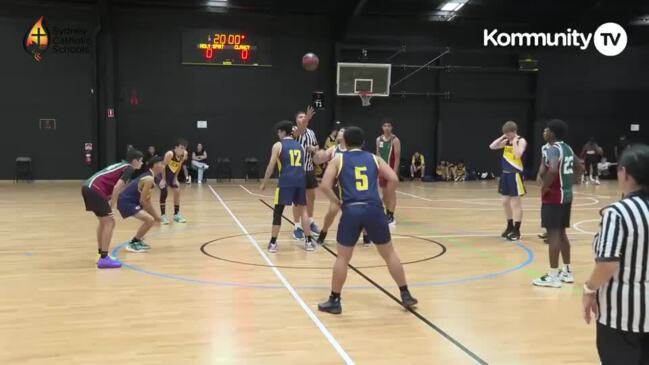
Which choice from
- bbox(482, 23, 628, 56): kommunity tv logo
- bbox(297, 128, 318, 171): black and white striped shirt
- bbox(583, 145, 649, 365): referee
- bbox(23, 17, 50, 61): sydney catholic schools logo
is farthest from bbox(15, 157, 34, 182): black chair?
bbox(583, 145, 649, 365): referee

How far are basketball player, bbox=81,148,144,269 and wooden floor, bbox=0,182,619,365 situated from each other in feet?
1.25

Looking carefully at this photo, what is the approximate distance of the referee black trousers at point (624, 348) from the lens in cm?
251

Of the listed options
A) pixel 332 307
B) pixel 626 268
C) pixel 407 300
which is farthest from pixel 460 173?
pixel 626 268

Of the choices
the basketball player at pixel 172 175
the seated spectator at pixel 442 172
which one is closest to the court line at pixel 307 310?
the basketball player at pixel 172 175

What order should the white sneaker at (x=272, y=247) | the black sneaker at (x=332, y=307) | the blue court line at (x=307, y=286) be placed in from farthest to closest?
the white sneaker at (x=272, y=247), the blue court line at (x=307, y=286), the black sneaker at (x=332, y=307)

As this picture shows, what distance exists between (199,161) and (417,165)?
8004 millimetres

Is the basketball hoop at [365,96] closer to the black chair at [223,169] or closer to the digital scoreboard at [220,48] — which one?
the digital scoreboard at [220,48]

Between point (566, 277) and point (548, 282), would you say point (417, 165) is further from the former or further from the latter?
point (548, 282)

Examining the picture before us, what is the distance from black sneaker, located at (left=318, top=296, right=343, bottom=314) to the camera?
198 inches

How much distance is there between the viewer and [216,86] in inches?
817

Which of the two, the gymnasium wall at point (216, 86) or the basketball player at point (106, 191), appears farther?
the gymnasium wall at point (216, 86)

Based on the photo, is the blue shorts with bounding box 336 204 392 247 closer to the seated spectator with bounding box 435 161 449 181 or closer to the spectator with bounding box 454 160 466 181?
the seated spectator with bounding box 435 161 449 181

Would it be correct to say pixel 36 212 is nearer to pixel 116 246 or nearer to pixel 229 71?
pixel 116 246

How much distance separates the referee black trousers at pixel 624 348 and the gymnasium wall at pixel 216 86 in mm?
18975
